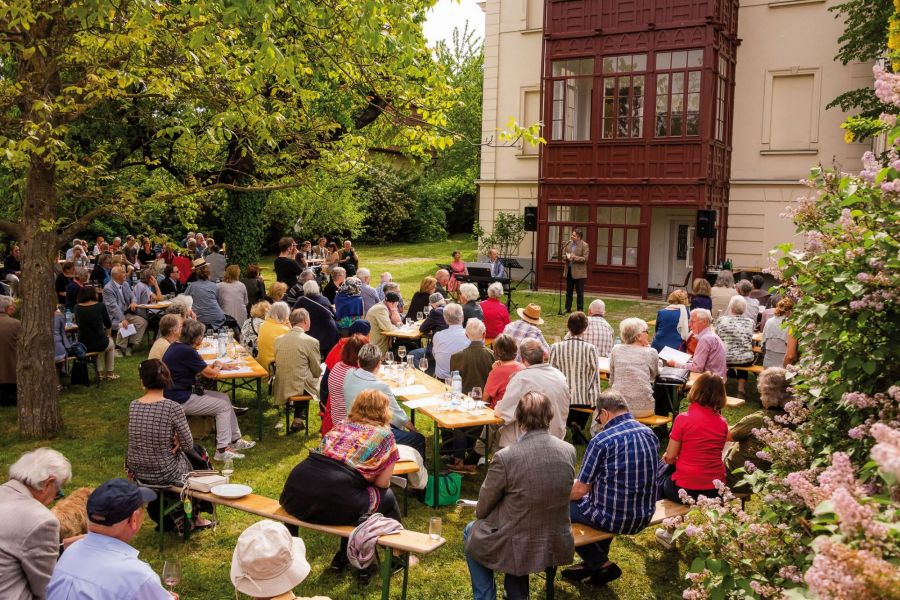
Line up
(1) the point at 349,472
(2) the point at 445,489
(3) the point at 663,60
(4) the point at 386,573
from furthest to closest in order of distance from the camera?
1. (3) the point at 663,60
2. (2) the point at 445,489
3. (1) the point at 349,472
4. (4) the point at 386,573

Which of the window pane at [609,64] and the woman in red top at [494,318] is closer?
the woman in red top at [494,318]

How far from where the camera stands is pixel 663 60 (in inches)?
766

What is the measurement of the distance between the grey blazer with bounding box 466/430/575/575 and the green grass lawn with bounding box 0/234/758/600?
36.7 inches

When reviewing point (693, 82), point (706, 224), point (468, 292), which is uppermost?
point (693, 82)

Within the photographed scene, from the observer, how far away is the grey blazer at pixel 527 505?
15.2 feet

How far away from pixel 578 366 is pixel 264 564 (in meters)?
4.87

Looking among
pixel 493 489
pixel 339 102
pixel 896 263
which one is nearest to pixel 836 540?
pixel 896 263

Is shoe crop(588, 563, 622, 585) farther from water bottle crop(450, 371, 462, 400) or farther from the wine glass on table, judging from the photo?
the wine glass on table

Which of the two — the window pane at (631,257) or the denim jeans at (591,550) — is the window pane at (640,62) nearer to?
the window pane at (631,257)

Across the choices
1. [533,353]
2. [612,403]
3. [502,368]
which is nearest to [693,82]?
[502,368]

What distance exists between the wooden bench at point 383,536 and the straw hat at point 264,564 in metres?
1.07

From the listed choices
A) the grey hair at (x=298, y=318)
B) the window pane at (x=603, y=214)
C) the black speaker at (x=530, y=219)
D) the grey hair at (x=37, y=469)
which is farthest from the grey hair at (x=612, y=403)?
the black speaker at (x=530, y=219)

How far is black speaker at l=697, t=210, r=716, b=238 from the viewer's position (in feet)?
60.6

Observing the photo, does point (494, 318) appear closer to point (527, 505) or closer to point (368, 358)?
point (368, 358)
